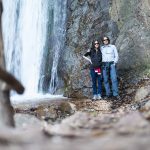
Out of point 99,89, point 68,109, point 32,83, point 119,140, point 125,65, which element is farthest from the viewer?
point 32,83

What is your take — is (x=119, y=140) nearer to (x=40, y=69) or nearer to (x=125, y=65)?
(x=125, y=65)

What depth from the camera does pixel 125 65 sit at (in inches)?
770

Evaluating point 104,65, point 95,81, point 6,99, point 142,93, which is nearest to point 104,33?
point 104,65

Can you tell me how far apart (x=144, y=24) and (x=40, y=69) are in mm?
5446

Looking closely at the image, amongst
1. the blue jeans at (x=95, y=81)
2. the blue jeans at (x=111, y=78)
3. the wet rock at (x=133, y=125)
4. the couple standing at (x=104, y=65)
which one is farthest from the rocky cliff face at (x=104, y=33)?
the wet rock at (x=133, y=125)

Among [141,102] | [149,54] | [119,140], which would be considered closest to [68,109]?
[141,102]

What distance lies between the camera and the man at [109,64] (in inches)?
664

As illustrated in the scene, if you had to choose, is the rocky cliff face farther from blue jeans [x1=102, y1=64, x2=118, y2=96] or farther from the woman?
blue jeans [x1=102, y1=64, x2=118, y2=96]

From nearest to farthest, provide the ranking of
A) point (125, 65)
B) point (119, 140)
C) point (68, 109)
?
point (119, 140)
point (68, 109)
point (125, 65)

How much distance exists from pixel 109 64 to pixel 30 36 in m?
7.36

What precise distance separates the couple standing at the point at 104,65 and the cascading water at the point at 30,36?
13.3 ft

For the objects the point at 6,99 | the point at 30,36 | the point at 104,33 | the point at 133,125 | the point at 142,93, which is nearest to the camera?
the point at 133,125

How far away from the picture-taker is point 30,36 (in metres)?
23.4

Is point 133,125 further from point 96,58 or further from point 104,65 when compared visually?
point 104,65
